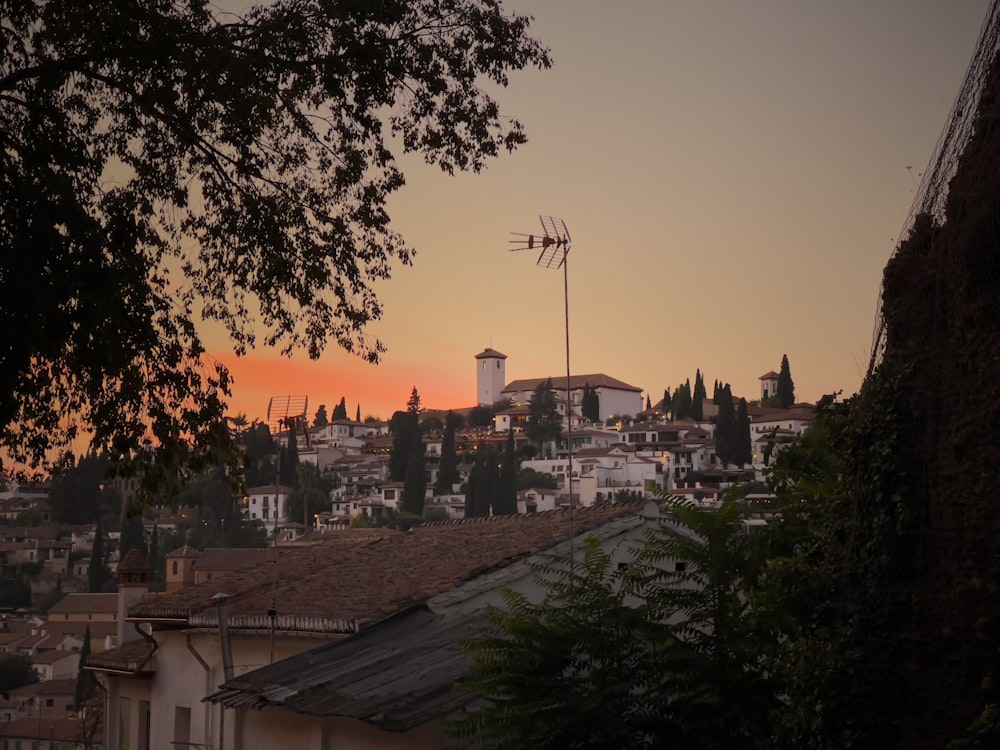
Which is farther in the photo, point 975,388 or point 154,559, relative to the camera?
point 154,559

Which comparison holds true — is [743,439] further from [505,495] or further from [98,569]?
[98,569]

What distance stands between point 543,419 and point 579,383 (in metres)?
28.7

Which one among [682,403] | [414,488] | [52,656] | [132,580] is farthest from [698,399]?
[132,580]

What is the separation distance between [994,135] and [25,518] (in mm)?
115210

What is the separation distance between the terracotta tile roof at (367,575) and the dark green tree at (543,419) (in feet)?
385

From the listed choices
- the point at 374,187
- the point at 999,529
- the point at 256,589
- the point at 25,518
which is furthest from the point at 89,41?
the point at 25,518

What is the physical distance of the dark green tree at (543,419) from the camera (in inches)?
5458

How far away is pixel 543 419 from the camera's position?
141 m

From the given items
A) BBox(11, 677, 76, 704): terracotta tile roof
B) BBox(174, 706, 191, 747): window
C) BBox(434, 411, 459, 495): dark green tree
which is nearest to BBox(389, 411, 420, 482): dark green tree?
BBox(434, 411, 459, 495): dark green tree

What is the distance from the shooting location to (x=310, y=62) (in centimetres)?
1070

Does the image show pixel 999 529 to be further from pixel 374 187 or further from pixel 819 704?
pixel 374 187

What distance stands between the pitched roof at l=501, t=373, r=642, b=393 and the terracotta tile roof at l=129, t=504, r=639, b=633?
431ft

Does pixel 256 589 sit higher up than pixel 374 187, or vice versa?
pixel 374 187

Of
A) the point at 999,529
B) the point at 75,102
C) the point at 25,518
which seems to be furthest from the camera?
the point at 25,518
